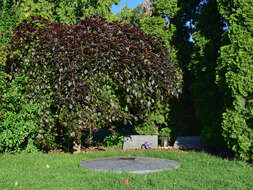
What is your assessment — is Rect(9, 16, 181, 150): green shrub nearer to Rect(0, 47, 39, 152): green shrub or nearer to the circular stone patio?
Rect(0, 47, 39, 152): green shrub

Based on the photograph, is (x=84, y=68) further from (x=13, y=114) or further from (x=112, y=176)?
(x=112, y=176)

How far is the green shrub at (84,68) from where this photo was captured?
505 centimetres

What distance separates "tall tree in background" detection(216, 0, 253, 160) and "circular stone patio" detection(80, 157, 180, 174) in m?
1.29

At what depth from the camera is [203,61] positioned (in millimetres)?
6805

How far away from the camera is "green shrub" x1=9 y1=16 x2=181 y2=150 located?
16.6ft

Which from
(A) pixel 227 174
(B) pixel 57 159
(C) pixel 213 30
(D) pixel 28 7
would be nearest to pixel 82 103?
(B) pixel 57 159

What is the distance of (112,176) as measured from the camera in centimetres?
408

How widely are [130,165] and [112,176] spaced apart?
55 cm

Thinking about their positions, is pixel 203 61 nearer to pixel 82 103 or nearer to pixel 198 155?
pixel 198 155

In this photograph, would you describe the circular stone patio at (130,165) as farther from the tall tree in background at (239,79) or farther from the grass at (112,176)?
the tall tree in background at (239,79)

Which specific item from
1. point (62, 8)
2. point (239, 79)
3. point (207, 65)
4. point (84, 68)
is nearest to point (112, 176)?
point (84, 68)

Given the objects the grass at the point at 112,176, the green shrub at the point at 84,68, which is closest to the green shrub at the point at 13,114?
the green shrub at the point at 84,68

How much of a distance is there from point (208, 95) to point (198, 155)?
4.80 ft

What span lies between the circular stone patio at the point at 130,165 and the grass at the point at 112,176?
4.4 inches
